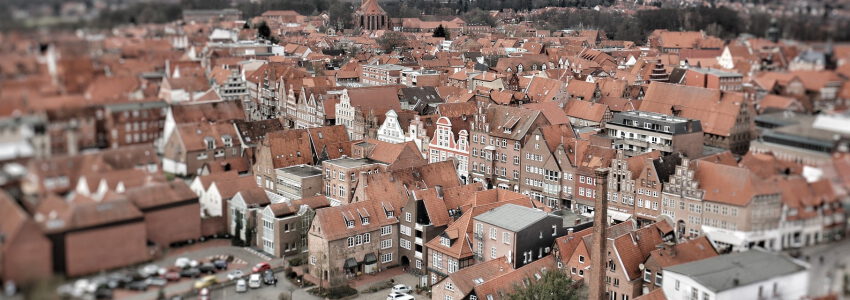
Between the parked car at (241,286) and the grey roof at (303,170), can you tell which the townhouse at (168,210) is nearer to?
the parked car at (241,286)

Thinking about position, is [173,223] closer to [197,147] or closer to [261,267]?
[197,147]

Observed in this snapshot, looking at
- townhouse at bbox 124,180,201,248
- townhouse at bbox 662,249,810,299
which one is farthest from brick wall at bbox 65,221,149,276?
townhouse at bbox 662,249,810,299

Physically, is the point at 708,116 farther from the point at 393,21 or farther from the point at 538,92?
the point at 393,21

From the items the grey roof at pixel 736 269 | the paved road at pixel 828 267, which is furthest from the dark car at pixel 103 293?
the grey roof at pixel 736 269

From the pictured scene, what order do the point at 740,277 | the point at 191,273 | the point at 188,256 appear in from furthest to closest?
the point at 740,277 → the point at 191,273 → the point at 188,256

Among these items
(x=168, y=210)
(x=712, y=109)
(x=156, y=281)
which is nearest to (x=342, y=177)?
(x=712, y=109)

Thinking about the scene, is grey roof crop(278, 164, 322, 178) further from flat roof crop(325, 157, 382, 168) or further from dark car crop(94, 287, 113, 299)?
dark car crop(94, 287, 113, 299)

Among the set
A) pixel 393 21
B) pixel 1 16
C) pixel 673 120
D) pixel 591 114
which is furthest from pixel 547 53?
pixel 1 16
